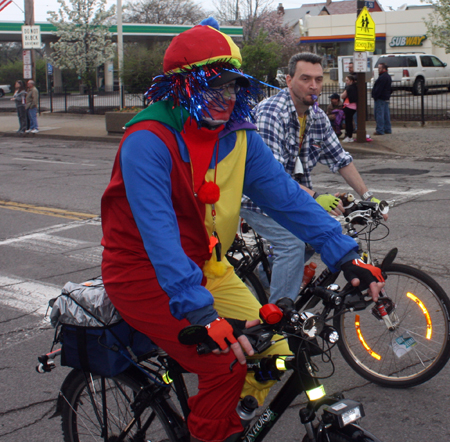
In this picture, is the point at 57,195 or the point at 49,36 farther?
the point at 49,36

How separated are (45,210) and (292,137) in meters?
5.89

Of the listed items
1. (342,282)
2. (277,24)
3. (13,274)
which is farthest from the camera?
(277,24)

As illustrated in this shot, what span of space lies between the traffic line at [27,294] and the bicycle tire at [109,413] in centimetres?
250

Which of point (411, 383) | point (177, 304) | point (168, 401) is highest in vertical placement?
point (177, 304)

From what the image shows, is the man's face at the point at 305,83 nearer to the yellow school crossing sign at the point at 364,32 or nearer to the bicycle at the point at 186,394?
the bicycle at the point at 186,394

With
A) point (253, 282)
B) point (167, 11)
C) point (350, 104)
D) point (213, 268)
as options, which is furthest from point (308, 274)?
point (167, 11)

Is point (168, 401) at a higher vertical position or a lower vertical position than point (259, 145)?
lower

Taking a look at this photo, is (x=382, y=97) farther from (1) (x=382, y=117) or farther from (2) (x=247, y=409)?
(2) (x=247, y=409)

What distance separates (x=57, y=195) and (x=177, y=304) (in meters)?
8.67

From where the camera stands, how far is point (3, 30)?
48.6 meters

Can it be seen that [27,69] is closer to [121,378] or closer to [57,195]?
[57,195]

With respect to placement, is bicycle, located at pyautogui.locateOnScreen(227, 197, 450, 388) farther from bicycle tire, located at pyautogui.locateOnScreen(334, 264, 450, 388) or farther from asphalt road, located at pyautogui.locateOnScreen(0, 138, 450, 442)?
asphalt road, located at pyautogui.locateOnScreen(0, 138, 450, 442)

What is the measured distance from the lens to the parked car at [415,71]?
31.5m

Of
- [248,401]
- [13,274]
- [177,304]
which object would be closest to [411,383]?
[248,401]
